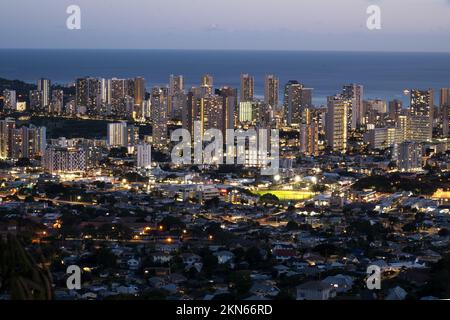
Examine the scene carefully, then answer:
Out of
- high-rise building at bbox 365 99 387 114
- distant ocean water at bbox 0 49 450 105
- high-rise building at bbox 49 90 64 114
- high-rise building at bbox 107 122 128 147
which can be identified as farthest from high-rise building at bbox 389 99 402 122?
high-rise building at bbox 49 90 64 114

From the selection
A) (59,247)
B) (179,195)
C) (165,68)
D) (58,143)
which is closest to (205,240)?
(59,247)

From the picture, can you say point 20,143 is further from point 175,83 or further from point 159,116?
point 175,83

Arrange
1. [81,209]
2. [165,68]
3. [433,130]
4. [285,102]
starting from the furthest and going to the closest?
[165,68] → [285,102] → [433,130] → [81,209]

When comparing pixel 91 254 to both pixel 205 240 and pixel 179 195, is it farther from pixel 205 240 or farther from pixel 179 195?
pixel 179 195

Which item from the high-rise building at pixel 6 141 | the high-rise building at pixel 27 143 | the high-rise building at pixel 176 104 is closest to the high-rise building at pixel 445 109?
the high-rise building at pixel 176 104

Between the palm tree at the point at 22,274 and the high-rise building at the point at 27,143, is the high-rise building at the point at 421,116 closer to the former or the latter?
the high-rise building at the point at 27,143
